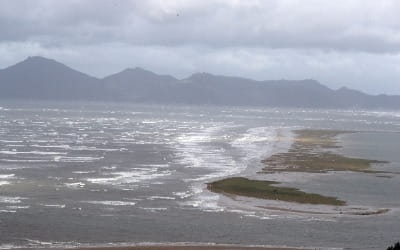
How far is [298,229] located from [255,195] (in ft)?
41.3

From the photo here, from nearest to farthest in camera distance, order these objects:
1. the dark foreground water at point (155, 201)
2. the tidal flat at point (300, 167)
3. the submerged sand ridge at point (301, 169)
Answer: the dark foreground water at point (155, 201) → the submerged sand ridge at point (301, 169) → the tidal flat at point (300, 167)

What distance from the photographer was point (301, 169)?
7412 centimetres

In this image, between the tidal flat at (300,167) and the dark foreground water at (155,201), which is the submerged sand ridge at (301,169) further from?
the dark foreground water at (155,201)

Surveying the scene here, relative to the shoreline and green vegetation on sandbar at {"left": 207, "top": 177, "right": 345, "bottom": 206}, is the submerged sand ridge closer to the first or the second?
green vegetation on sandbar at {"left": 207, "top": 177, "right": 345, "bottom": 206}

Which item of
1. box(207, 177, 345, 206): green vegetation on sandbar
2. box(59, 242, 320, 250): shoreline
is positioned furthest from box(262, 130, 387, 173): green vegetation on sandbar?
box(59, 242, 320, 250): shoreline

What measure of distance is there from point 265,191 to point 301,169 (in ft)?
62.1

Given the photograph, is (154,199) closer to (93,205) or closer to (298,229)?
(93,205)

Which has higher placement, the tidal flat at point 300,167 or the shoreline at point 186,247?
the tidal flat at point 300,167

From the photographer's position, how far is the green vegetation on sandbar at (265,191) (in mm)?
52781

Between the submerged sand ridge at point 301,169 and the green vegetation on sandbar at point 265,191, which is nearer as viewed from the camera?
the submerged sand ridge at point 301,169

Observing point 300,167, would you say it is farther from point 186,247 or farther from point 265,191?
point 186,247

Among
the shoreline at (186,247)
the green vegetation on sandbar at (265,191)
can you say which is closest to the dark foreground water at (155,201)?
the shoreline at (186,247)

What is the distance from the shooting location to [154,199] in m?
50.7

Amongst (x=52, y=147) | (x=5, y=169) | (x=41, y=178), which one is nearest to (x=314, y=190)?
(x=41, y=178)
